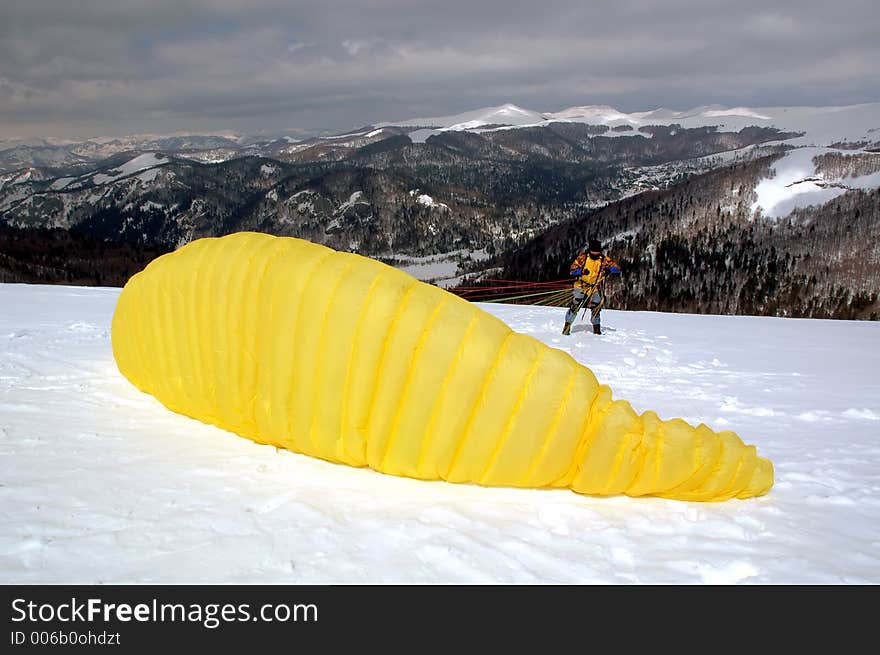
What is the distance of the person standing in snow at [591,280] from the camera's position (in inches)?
411

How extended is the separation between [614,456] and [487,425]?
98 cm

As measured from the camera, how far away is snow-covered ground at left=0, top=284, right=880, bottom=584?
3064 mm

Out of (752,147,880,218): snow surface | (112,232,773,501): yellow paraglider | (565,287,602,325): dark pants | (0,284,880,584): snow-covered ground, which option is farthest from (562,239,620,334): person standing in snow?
(752,147,880,218): snow surface

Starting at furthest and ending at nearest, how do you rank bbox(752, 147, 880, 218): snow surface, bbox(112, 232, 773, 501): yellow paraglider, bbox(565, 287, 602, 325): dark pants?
bbox(752, 147, 880, 218): snow surface → bbox(565, 287, 602, 325): dark pants → bbox(112, 232, 773, 501): yellow paraglider

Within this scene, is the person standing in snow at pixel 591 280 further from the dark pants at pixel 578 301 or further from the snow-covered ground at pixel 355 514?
the snow-covered ground at pixel 355 514

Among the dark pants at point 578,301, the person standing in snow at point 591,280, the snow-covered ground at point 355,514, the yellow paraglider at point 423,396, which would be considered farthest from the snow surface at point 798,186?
the yellow paraglider at point 423,396

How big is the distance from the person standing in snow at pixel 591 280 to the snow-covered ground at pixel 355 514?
4255 mm

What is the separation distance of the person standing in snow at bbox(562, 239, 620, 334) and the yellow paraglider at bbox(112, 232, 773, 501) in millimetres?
6315

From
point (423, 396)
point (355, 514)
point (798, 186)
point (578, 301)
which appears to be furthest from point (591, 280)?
point (798, 186)

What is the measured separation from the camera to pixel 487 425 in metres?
4.05

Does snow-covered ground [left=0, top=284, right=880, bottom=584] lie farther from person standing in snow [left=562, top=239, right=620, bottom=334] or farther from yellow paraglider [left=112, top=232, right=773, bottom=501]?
person standing in snow [left=562, top=239, right=620, bottom=334]
